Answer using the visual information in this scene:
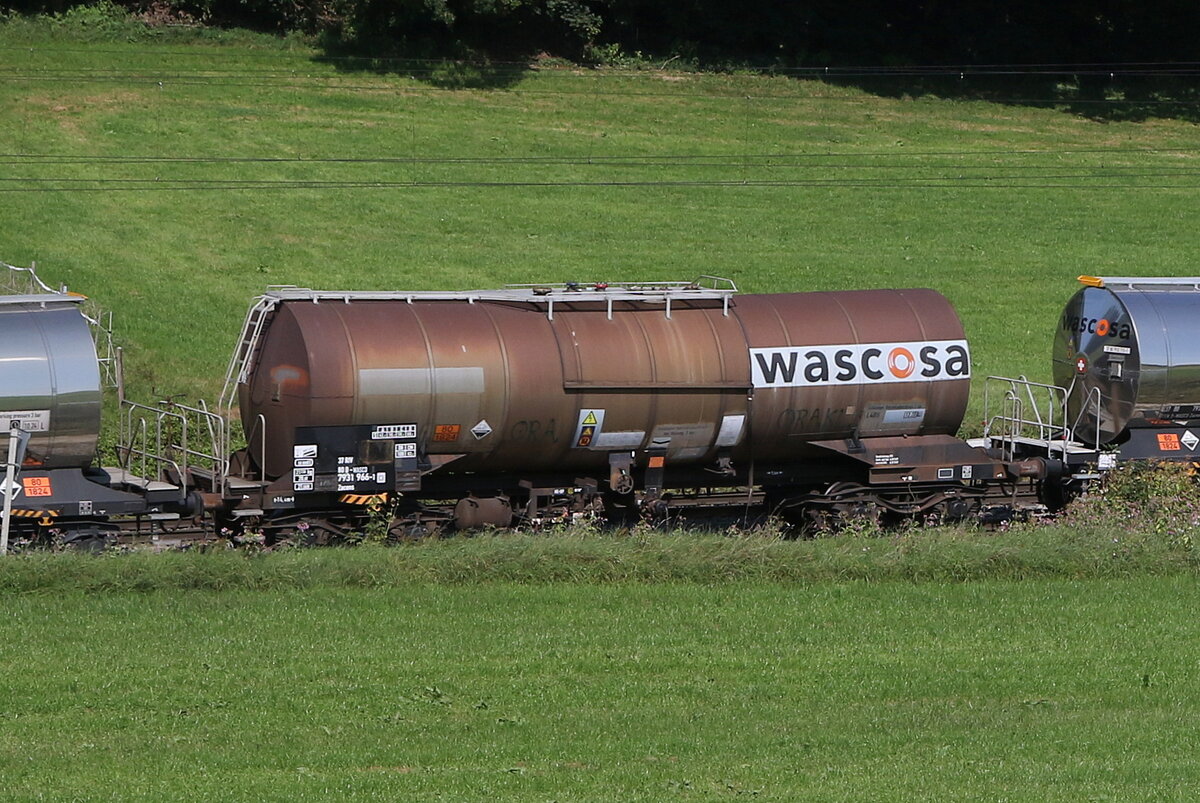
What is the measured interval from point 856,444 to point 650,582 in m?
5.41

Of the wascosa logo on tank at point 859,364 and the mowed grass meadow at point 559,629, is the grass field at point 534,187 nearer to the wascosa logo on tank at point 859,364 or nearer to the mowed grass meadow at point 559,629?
the mowed grass meadow at point 559,629

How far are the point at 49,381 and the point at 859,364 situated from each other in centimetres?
1057

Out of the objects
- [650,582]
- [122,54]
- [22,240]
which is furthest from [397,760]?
[122,54]

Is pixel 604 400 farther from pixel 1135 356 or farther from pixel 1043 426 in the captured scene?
pixel 1135 356

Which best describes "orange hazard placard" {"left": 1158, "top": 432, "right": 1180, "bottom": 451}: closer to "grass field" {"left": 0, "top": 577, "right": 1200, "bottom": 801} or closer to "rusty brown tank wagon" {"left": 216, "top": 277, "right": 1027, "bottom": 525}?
"rusty brown tank wagon" {"left": 216, "top": 277, "right": 1027, "bottom": 525}

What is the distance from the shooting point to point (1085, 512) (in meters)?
20.3

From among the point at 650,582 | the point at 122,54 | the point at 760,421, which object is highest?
the point at 122,54

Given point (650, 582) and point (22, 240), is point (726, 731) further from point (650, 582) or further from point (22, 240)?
point (22, 240)

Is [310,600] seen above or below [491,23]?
below

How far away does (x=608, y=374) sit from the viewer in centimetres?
1969

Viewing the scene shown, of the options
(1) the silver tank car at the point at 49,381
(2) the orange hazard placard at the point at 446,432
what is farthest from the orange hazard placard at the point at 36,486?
(2) the orange hazard placard at the point at 446,432

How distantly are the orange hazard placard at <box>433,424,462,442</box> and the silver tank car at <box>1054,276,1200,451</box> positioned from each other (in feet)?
33.2

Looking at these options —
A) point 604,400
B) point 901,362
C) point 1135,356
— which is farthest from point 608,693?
point 1135,356

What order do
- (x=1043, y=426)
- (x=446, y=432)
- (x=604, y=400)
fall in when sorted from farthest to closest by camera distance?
(x=1043, y=426) → (x=604, y=400) → (x=446, y=432)
